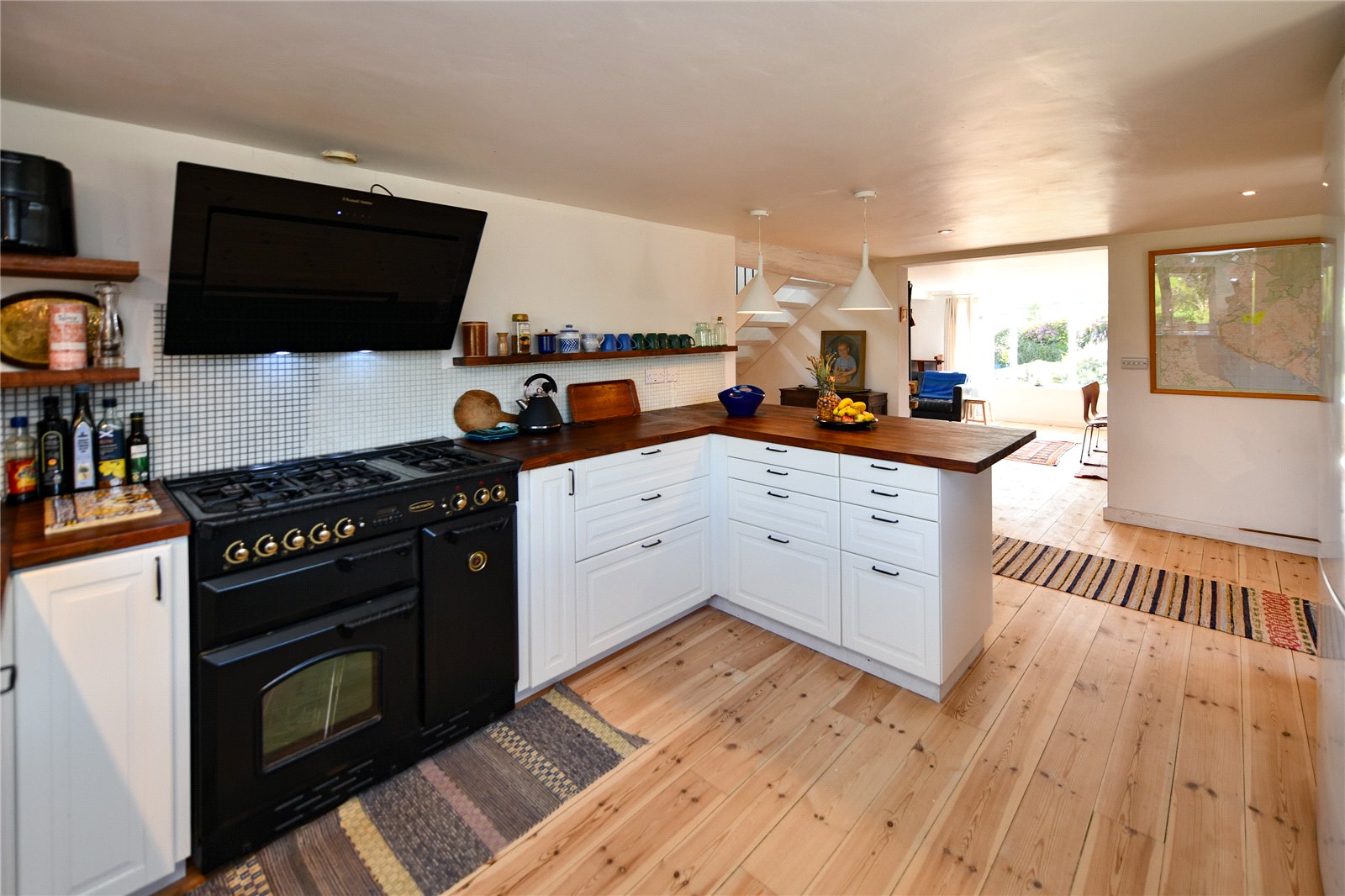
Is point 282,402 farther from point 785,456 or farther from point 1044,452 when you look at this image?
point 1044,452

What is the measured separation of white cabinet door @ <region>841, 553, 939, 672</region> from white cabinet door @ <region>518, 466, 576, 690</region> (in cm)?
116

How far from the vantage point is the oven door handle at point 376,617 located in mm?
1882

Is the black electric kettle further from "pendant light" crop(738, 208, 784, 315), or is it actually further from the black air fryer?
the black air fryer

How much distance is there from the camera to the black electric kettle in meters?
2.89

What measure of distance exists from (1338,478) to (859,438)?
4.68 ft

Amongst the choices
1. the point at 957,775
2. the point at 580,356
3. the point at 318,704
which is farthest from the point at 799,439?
the point at 318,704

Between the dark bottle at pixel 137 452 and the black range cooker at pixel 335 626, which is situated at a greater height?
the dark bottle at pixel 137 452

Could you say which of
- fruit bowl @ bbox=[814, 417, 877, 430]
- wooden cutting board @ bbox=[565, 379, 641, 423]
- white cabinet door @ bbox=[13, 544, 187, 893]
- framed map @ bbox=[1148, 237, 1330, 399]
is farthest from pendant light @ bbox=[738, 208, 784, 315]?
framed map @ bbox=[1148, 237, 1330, 399]

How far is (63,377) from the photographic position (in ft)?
5.63

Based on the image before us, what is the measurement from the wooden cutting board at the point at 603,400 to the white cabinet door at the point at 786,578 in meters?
0.91

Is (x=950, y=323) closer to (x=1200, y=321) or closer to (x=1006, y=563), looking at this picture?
(x=1200, y=321)

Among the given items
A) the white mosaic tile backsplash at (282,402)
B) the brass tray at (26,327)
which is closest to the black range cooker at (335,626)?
the white mosaic tile backsplash at (282,402)

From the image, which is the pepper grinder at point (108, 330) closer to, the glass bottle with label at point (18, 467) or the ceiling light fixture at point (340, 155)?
the glass bottle with label at point (18, 467)

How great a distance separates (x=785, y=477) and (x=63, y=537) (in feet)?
7.79
